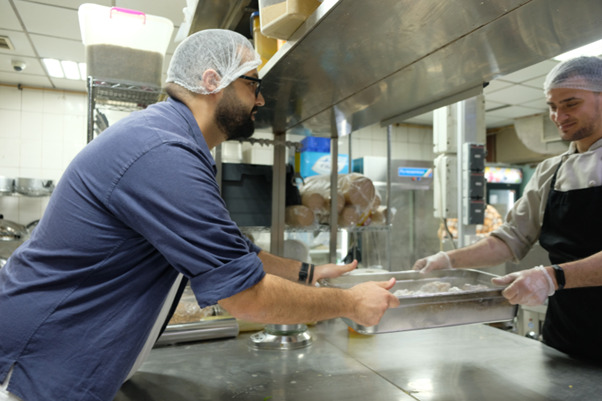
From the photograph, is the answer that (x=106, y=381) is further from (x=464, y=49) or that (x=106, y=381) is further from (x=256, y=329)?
(x=464, y=49)

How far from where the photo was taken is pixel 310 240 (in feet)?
13.8

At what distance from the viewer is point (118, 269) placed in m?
0.89

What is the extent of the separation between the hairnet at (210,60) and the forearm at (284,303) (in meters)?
0.59

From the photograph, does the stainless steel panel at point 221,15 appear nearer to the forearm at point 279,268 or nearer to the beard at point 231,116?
the beard at point 231,116

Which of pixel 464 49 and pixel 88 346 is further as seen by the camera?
pixel 464 49

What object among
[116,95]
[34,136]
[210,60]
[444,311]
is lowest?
[444,311]

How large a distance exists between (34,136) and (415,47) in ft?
16.3

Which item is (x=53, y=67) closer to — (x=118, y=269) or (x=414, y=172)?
(x=414, y=172)

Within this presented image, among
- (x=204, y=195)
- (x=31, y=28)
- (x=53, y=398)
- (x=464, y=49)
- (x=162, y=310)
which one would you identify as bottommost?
(x=53, y=398)

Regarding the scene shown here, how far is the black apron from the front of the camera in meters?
1.39

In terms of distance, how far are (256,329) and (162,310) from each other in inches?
29.9

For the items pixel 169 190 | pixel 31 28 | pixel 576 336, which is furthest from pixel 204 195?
pixel 31 28

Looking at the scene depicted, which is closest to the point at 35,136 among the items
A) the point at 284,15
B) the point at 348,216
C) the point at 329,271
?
the point at 348,216

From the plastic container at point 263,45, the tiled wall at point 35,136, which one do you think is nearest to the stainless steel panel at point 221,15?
the plastic container at point 263,45
